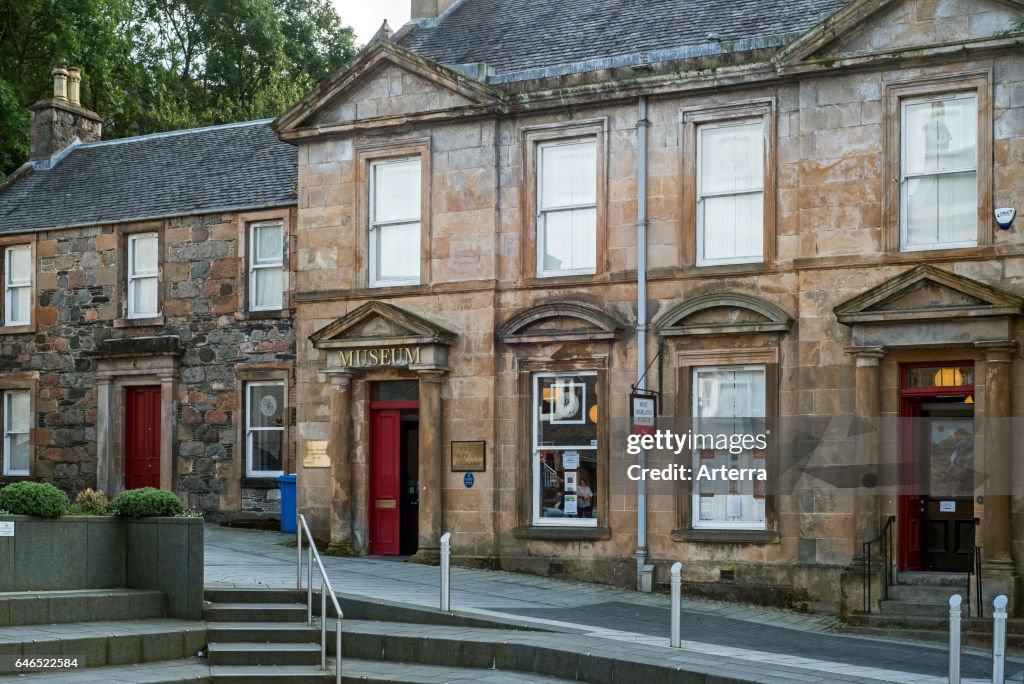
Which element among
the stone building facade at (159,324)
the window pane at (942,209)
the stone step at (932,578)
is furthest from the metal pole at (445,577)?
the stone building facade at (159,324)

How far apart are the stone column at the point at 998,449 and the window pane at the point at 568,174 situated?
246 inches

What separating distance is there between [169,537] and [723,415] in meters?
7.93

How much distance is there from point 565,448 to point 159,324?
9.67 meters

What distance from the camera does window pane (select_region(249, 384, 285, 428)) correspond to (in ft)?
85.7

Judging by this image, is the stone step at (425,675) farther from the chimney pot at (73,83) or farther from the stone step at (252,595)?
the chimney pot at (73,83)

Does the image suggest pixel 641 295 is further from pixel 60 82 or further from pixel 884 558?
pixel 60 82

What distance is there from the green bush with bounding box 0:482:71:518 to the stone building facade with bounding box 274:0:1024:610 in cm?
697

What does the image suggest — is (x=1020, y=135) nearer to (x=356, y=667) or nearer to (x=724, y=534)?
(x=724, y=534)

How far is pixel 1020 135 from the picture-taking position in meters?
18.1

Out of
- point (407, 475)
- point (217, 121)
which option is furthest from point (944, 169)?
point (217, 121)

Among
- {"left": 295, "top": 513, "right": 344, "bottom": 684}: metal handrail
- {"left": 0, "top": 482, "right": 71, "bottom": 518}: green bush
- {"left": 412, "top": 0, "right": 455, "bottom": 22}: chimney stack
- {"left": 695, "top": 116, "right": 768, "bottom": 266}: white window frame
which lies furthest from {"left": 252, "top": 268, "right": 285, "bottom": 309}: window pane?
{"left": 0, "top": 482, "right": 71, "bottom": 518}: green bush

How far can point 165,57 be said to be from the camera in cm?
4681

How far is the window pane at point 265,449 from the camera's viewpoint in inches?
1027

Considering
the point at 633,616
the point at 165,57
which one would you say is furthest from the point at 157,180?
the point at 165,57
